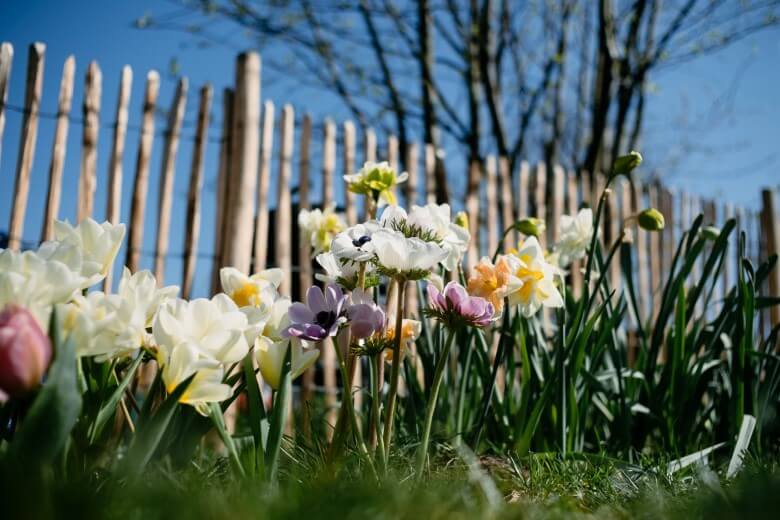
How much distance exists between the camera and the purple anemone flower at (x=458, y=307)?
96cm

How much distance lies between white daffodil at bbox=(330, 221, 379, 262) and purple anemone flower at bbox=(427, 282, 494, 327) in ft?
0.35

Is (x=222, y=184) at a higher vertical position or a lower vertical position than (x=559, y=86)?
lower

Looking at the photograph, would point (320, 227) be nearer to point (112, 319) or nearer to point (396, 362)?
point (396, 362)

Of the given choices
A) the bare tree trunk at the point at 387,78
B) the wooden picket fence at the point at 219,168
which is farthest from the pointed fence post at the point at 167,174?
the bare tree trunk at the point at 387,78

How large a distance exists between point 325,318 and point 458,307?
19 centimetres

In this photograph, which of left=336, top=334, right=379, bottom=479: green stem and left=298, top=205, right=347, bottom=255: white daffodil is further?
left=298, top=205, right=347, bottom=255: white daffodil

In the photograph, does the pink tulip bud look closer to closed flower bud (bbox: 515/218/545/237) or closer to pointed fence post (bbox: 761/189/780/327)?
closed flower bud (bbox: 515/218/545/237)

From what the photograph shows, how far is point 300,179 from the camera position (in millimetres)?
3131

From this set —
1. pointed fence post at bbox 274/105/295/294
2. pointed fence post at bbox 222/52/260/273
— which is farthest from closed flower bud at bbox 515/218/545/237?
pointed fence post at bbox 274/105/295/294

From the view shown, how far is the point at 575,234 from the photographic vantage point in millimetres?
1589

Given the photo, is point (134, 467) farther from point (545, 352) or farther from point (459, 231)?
point (545, 352)

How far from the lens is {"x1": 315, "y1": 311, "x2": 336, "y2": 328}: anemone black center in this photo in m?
0.95

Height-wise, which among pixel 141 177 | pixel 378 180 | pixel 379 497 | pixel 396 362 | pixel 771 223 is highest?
pixel 771 223

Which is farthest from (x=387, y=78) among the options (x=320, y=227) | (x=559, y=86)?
(x=320, y=227)
